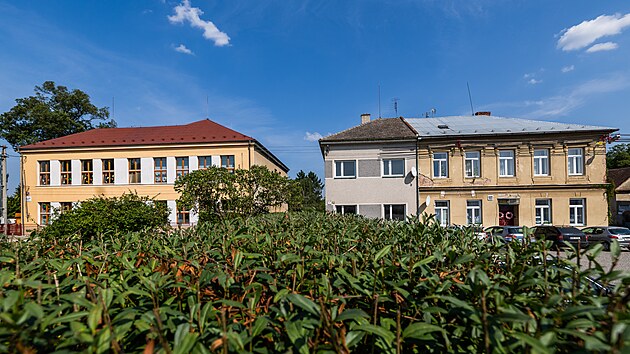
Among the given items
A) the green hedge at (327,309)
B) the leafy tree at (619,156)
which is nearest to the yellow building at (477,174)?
the green hedge at (327,309)

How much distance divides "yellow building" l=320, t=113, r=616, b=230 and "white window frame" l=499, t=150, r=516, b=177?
58 mm

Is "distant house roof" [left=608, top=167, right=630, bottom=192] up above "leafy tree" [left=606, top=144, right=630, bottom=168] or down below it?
below

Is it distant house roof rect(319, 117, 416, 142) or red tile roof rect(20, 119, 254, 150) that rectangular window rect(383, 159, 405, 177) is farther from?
red tile roof rect(20, 119, 254, 150)

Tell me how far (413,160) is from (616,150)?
49667 mm

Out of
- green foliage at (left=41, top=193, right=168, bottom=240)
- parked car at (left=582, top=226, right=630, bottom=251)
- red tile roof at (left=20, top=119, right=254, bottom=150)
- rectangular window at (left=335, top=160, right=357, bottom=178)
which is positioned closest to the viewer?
green foliage at (left=41, top=193, right=168, bottom=240)

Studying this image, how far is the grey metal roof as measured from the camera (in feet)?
62.8

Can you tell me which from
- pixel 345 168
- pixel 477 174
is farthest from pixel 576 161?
pixel 345 168

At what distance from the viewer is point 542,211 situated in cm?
1908

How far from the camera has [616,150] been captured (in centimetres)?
4688

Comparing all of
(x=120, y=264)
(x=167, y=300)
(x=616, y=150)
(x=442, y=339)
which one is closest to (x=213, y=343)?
(x=167, y=300)

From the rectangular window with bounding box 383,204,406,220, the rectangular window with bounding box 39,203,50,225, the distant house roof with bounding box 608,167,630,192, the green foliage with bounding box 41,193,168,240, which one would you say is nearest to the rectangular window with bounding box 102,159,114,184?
the rectangular window with bounding box 39,203,50,225

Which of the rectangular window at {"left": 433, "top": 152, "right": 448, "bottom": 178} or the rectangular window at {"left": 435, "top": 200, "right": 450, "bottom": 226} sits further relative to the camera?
the rectangular window at {"left": 433, "top": 152, "right": 448, "bottom": 178}

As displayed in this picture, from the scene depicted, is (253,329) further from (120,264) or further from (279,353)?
(120,264)

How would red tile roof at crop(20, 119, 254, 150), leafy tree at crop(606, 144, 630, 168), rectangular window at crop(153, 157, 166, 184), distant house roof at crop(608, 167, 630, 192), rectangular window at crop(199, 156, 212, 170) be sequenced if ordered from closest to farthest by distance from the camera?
rectangular window at crop(199, 156, 212, 170), red tile roof at crop(20, 119, 254, 150), rectangular window at crop(153, 157, 166, 184), distant house roof at crop(608, 167, 630, 192), leafy tree at crop(606, 144, 630, 168)
